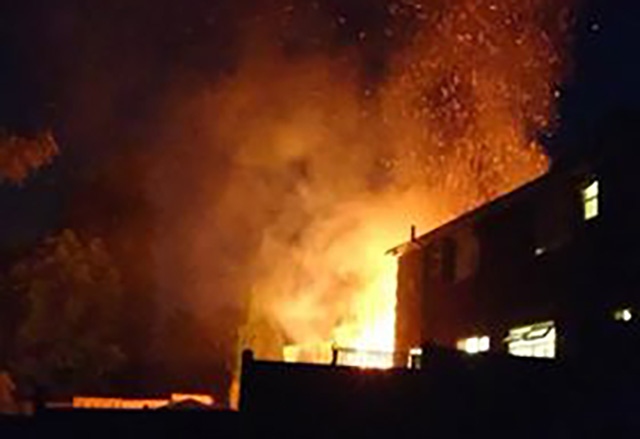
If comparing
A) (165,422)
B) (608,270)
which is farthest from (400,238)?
(165,422)

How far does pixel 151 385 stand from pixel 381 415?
1280 inches

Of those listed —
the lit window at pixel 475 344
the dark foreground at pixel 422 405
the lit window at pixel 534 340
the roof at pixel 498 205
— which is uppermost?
the roof at pixel 498 205

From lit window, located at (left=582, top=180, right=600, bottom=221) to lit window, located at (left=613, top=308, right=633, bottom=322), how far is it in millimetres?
2228

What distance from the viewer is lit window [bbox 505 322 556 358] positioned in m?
25.0

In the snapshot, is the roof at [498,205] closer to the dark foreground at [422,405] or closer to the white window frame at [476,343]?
the white window frame at [476,343]

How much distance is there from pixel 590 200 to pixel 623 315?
283 centimetres

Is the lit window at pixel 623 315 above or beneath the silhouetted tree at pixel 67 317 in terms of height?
beneath

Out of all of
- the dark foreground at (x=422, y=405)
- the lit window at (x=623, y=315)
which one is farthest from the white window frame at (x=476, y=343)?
the dark foreground at (x=422, y=405)

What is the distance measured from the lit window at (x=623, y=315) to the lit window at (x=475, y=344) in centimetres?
614

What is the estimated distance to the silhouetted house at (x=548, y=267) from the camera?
22.9m

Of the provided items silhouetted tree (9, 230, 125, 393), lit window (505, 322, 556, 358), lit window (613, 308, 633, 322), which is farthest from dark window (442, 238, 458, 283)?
silhouetted tree (9, 230, 125, 393)

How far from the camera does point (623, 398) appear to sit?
20.8 metres

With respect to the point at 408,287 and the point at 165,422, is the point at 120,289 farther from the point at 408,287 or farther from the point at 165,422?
the point at 165,422

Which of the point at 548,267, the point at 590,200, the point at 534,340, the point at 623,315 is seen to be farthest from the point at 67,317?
the point at 623,315
